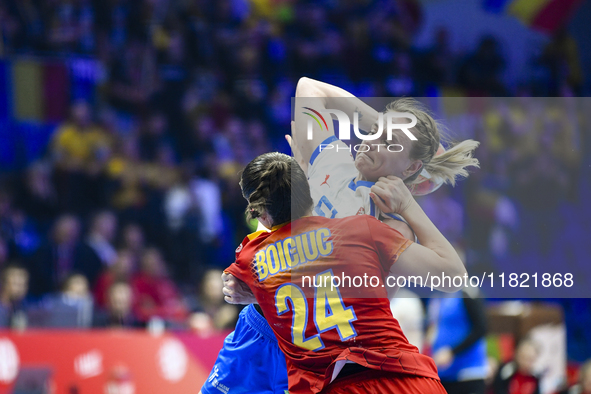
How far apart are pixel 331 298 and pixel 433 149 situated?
830 mm

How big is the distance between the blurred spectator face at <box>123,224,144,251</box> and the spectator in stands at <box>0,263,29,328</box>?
1.51 metres

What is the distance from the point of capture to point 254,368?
3281 millimetres

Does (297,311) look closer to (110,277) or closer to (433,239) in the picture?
(433,239)

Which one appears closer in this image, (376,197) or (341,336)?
(341,336)

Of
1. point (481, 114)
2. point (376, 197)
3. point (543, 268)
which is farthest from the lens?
point (481, 114)

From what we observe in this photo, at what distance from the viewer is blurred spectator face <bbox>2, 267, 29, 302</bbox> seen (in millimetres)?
7227

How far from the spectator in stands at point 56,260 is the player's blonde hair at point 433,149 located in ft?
21.1

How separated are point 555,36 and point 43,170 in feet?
29.6

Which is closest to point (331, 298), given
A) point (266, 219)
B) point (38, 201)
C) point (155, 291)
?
point (266, 219)

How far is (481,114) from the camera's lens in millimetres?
3203

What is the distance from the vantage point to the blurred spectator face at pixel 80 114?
9727mm

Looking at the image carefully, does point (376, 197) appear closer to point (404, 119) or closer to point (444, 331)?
point (404, 119)

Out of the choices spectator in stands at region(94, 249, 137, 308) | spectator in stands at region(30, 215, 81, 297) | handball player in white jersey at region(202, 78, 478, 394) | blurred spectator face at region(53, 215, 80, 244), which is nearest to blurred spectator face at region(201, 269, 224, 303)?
spectator in stands at region(94, 249, 137, 308)

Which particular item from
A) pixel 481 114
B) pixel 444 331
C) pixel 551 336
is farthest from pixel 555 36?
pixel 481 114
